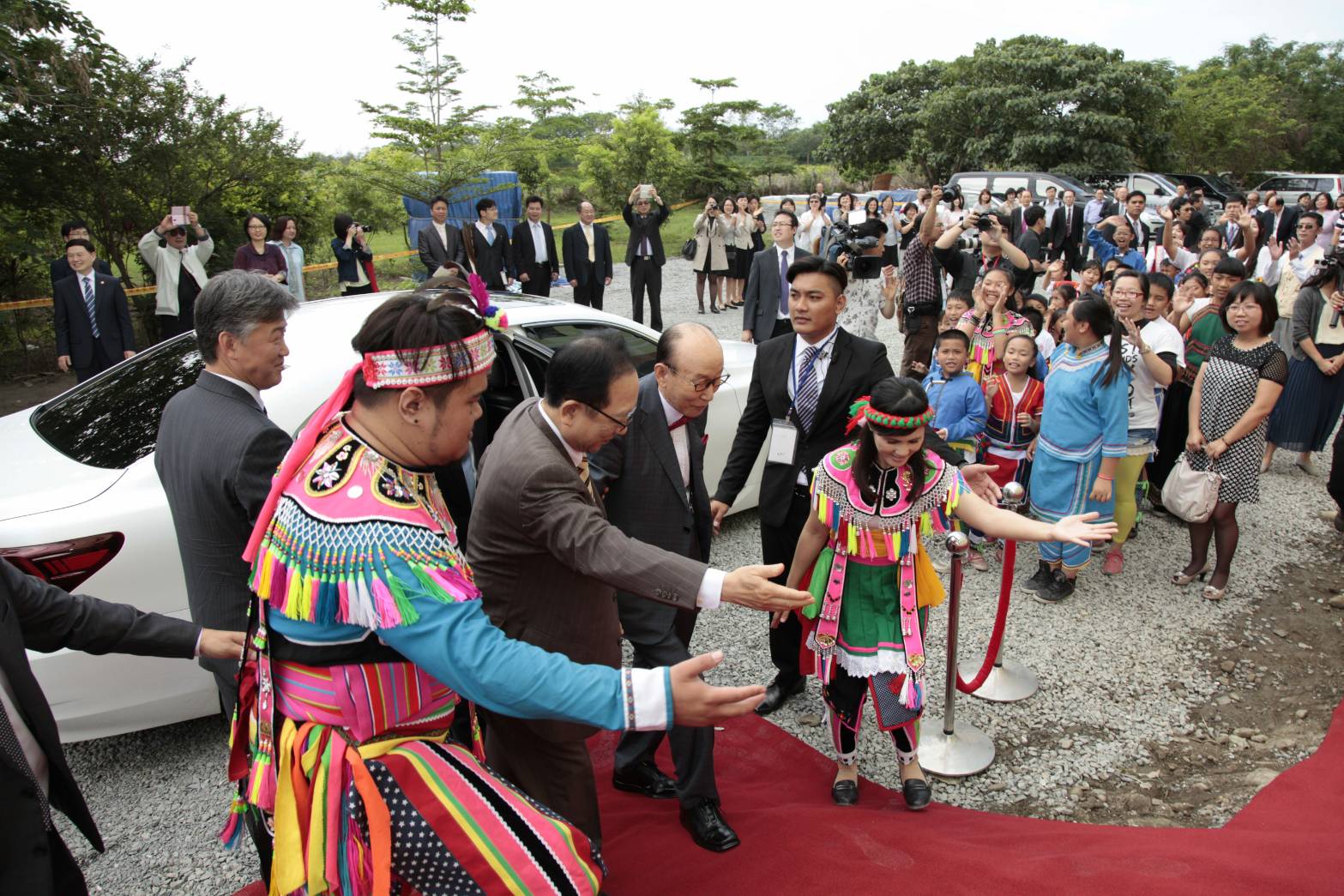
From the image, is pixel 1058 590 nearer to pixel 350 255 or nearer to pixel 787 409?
pixel 787 409

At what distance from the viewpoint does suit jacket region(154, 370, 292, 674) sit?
7.22 ft

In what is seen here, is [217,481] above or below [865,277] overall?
below

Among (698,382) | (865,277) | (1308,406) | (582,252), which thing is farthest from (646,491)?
(582,252)

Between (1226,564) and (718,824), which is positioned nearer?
(718,824)

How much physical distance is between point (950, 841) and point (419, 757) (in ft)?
5.80

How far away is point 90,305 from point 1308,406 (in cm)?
976

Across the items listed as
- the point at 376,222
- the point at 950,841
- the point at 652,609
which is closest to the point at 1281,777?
the point at 950,841

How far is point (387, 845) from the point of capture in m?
1.47

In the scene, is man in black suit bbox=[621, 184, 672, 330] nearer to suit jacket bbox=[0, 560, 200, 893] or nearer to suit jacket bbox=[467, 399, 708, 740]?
suit jacket bbox=[467, 399, 708, 740]

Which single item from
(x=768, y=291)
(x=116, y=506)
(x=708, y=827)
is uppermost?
(x=768, y=291)

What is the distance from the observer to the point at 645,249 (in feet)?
36.6

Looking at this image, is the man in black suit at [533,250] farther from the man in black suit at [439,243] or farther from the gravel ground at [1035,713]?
the gravel ground at [1035,713]

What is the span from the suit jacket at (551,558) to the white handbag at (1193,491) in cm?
390

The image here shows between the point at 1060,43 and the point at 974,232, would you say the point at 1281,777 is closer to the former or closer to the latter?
the point at 974,232
